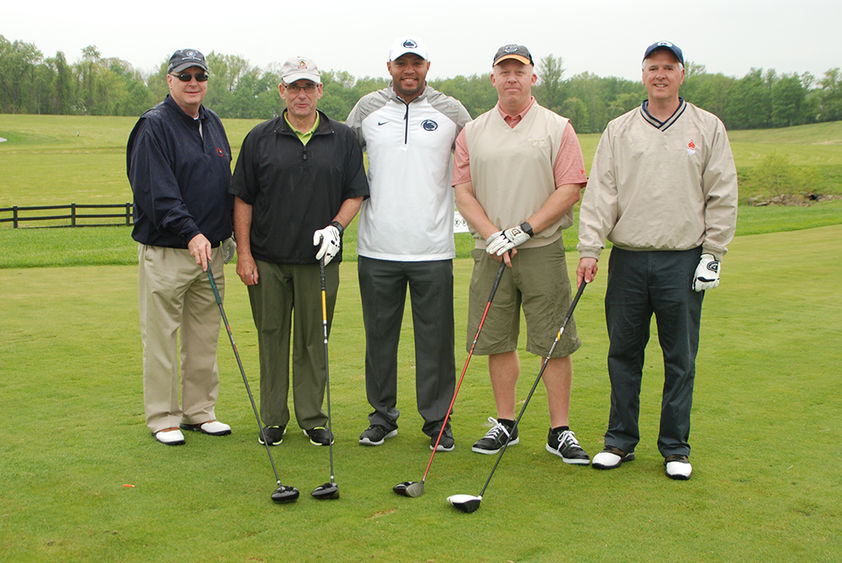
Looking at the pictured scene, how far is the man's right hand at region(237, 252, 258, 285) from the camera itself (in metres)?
4.56

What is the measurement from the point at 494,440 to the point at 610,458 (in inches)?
25.1

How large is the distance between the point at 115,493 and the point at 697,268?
115 inches

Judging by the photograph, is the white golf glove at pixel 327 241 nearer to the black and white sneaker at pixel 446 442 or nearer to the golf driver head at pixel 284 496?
the black and white sneaker at pixel 446 442

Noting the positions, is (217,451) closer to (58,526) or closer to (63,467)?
(63,467)

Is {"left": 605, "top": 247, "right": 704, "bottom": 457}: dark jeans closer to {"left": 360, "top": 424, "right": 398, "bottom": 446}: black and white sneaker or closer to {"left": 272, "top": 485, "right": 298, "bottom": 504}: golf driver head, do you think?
{"left": 360, "top": 424, "right": 398, "bottom": 446}: black and white sneaker

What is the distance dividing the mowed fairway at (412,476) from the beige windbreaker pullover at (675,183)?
3.73ft

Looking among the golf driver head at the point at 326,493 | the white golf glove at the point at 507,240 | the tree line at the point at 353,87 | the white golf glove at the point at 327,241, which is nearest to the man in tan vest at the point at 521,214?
the white golf glove at the point at 507,240

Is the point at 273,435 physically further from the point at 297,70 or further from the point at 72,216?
the point at 72,216

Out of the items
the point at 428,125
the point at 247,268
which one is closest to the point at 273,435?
the point at 247,268

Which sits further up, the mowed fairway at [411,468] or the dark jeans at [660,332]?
the dark jeans at [660,332]

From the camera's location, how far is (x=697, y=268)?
4.00 m

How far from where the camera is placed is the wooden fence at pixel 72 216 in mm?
23562

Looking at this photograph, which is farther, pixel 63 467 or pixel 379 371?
pixel 379 371

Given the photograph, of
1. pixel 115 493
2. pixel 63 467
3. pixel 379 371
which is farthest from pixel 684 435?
pixel 63 467
